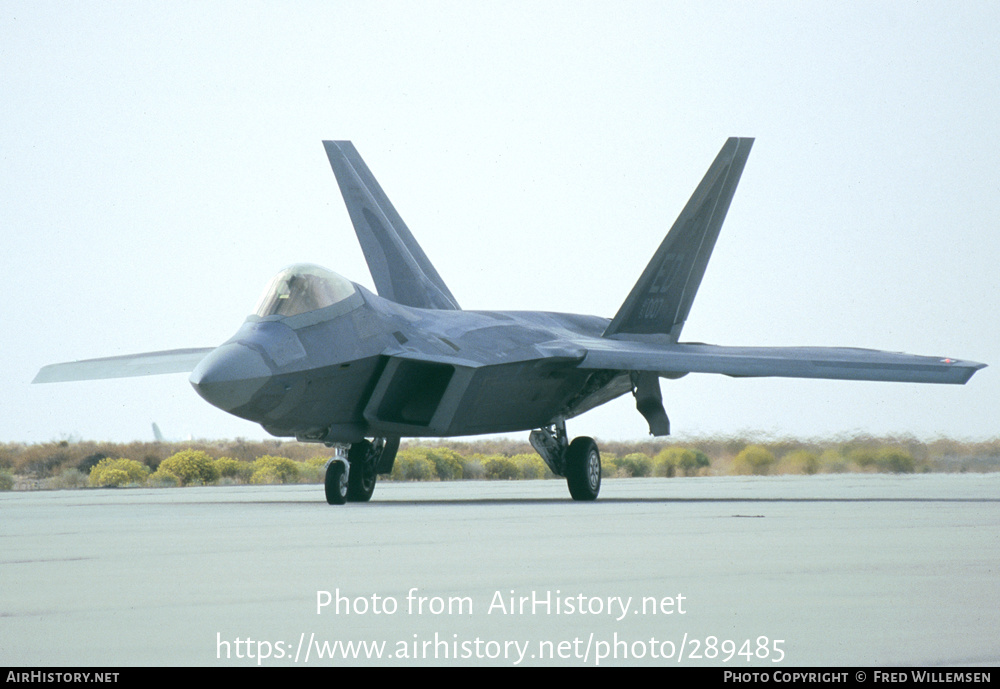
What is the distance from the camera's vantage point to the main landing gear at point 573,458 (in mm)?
15953

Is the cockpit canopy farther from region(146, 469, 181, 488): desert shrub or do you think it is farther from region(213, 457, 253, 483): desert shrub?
region(213, 457, 253, 483): desert shrub

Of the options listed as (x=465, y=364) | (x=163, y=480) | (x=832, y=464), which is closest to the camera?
(x=465, y=364)

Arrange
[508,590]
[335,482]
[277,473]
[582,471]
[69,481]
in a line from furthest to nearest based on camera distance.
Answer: [277,473], [69,481], [582,471], [335,482], [508,590]

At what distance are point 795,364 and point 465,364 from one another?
4.60 metres

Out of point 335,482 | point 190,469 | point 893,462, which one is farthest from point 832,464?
point 335,482

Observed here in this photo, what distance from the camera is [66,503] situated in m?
16.4

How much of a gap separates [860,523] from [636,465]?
883 inches

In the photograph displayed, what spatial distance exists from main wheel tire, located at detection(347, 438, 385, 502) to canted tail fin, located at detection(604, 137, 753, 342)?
5.27m

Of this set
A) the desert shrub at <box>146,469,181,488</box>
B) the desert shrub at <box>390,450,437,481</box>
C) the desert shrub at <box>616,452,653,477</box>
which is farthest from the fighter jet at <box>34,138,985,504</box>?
the desert shrub at <box>616,452,653,477</box>

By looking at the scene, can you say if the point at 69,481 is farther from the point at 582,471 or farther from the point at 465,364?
the point at 465,364

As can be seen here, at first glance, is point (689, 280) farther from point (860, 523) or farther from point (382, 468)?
point (860, 523)

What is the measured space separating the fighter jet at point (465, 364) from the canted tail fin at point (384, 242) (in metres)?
3.22

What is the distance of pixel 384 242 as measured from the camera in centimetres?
2123

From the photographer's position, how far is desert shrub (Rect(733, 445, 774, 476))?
27391 mm
